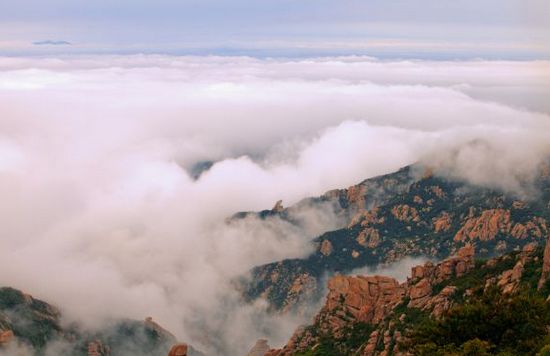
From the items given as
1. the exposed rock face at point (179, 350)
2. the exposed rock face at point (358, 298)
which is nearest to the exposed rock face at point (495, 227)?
the exposed rock face at point (358, 298)

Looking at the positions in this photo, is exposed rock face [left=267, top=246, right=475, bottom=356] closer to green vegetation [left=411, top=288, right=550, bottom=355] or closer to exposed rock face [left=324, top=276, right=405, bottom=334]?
exposed rock face [left=324, top=276, right=405, bottom=334]

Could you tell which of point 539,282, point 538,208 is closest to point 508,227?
point 538,208

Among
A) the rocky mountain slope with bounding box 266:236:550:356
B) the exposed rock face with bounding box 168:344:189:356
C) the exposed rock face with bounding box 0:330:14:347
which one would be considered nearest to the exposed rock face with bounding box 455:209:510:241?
the rocky mountain slope with bounding box 266:236:550:356

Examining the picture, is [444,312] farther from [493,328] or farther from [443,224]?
[443,224]

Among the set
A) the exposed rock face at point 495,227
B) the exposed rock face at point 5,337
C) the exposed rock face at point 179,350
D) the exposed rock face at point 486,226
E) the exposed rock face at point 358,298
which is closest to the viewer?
the exposed rock face at point 179,350

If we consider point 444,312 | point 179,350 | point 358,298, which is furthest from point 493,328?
point 358,298

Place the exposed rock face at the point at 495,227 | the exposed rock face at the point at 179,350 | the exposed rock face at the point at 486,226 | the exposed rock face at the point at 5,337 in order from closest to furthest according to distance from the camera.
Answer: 1. the exposed rock face at the point at 179,350
2. the exposed rock face at the point at 495,227
3. the exposed rock face at the point at 486,226
4. the exposed rock face at the point at 5,337

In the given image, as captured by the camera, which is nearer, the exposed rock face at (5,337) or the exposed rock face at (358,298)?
the exposed rock face at (358,298)

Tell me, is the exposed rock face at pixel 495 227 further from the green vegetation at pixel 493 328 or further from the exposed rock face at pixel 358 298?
the green vegetation at pixel 493 328

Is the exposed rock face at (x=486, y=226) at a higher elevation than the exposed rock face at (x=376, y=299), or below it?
below

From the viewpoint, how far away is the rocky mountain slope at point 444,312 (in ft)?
167

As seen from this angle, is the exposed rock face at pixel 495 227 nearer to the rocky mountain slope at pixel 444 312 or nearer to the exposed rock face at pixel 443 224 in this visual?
the exposed rock face at pixel 443 224

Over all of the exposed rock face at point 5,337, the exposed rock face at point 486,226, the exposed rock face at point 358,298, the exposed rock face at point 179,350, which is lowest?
the exposed rock face at point 5,337

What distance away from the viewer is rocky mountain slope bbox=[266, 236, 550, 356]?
5091 centimetres
